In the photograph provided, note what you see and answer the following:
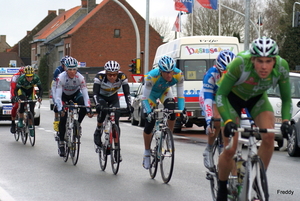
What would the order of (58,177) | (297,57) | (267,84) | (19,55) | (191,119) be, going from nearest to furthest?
1. (267,84)
2. (58,177)
3. (191,119)
4. (297,57)
5. (19,55)

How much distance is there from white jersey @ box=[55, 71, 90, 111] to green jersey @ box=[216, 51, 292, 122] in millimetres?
5609

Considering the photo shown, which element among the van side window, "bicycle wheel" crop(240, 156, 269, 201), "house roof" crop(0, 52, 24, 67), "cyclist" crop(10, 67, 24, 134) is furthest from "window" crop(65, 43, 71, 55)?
"bicycle wheel" crop(240, 156, 269, 201)

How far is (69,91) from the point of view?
12156mm

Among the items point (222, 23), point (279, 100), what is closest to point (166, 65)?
point (279, 100)

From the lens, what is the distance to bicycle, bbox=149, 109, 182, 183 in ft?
30.4

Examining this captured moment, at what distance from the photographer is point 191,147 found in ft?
51.7

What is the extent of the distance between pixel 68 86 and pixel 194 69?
961cm

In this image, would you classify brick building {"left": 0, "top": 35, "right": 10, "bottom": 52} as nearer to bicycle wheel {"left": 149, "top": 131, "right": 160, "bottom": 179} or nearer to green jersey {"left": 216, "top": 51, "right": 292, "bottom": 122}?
bicycle wheel {"left": 149, "top": 131, "right": 160, "bottom": 179}

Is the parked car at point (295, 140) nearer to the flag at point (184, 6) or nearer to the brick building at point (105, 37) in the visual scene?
the flag at point (184, 6)

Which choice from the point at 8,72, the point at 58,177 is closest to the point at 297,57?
the point at 8,72

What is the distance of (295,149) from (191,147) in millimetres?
2787

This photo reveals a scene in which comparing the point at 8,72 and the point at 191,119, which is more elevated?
the point at 8,72

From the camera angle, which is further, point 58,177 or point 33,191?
point 58,177

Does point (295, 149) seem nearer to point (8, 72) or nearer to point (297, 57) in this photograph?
point (8, 72)
